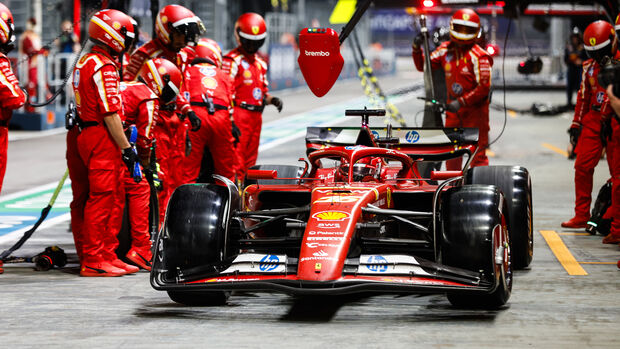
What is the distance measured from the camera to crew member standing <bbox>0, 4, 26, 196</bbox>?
8.35m

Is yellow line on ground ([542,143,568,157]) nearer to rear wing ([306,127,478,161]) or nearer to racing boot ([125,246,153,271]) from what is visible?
rear wing ([306,127,478,161])

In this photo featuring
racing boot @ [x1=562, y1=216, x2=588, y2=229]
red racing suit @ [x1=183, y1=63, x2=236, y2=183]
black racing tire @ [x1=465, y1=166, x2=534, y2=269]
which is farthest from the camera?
red racing suit @ [x1=183, y1=63, x2=236, y2=183]

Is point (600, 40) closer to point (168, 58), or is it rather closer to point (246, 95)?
point (246, 95)

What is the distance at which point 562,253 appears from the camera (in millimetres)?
9297

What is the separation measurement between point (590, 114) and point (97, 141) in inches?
202

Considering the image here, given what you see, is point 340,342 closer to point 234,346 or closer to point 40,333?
point 234,346

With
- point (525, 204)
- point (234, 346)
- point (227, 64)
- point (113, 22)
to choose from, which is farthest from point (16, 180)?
point (234, 346)

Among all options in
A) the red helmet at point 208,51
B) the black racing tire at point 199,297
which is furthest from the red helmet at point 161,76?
the black racing tire at point 199,297

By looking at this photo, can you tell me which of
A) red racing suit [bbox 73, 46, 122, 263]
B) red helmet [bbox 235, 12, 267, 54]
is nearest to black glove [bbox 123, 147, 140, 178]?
red racing suit [bbox 73, 46, 122, 263]

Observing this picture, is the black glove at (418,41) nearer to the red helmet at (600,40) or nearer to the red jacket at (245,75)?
→ the red jacket at (245,75)

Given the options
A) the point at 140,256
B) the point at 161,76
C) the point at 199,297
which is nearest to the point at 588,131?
the point at 161,76

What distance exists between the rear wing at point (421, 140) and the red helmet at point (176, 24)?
1.52 meters

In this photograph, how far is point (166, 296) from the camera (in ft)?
24.2

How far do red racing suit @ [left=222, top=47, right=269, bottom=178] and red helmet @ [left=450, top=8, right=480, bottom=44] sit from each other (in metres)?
2.27
